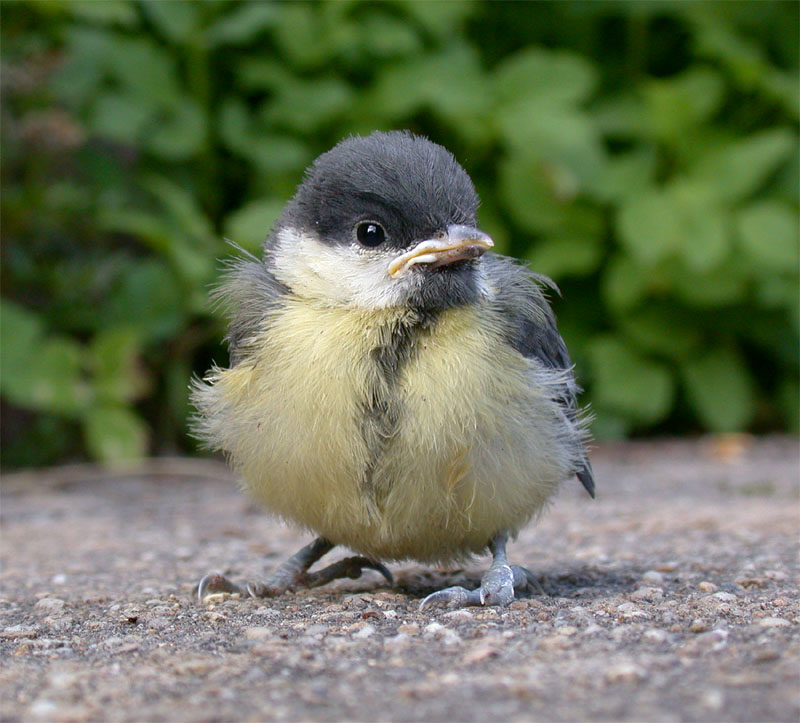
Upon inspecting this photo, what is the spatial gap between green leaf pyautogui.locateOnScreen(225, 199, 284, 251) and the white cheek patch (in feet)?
8.90

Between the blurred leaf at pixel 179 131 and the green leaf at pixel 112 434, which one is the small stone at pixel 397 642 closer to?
the green leaf at pixel 112 434

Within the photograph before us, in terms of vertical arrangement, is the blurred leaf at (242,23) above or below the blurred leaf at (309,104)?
above

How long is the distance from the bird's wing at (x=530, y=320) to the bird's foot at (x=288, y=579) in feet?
2.87

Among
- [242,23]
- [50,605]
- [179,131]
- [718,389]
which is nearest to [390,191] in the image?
[50,605]

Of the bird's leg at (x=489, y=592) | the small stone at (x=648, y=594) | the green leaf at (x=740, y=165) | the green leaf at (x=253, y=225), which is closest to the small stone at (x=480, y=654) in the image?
the bird's leg at (x=489, y=592)

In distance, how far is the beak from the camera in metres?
3.38

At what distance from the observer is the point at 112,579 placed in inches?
170

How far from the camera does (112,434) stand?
690 cm

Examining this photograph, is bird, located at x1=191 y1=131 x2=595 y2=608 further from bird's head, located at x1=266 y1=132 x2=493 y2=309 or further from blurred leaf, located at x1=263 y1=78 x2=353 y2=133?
blurred leaf, located at x1=263 y1=78 x2=353 y2=133

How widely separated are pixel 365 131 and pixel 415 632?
483 cm

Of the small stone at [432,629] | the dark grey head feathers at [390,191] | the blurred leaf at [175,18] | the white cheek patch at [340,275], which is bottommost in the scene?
the small stone at [432,629]

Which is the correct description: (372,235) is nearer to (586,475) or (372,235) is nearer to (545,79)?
(586,475)

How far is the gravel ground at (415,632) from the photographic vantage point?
7.72 ft

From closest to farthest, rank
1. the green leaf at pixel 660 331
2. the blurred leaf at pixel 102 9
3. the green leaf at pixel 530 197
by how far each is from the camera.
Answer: the blurred leaf at pixel 102 9, the green leaf at pixel 530 197, the green leaf at pixel 660 331
